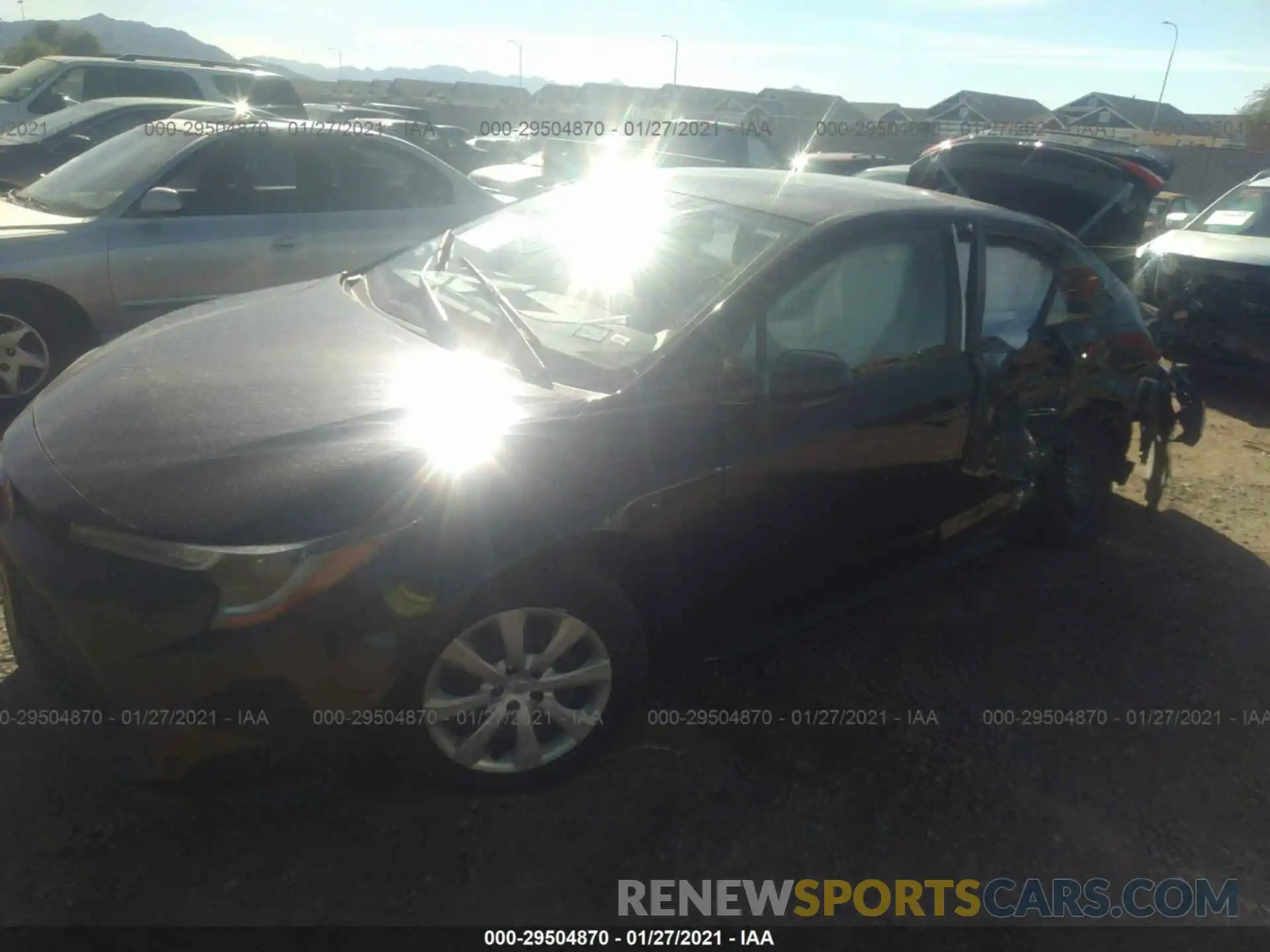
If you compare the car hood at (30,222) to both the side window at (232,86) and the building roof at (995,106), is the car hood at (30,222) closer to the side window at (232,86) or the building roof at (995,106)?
the side window at (232,86)

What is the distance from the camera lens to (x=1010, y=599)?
3.94 metres

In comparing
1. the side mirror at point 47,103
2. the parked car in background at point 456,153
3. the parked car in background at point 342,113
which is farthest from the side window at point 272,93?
the parked car in background at point 456,153

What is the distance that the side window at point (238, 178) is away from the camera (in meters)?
5.48

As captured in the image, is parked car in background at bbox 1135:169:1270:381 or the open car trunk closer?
the open car trunk

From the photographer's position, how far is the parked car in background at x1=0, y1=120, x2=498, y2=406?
496 cm

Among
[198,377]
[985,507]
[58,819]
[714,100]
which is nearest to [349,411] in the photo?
[198,377]

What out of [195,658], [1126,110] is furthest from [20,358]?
[1126,110]

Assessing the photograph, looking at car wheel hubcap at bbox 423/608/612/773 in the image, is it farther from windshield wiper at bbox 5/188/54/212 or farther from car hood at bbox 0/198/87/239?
windshield wiper at bbox 5/188/54/212

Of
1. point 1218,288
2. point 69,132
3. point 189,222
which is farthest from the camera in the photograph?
point 69,132

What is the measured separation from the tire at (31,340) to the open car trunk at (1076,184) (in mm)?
5269

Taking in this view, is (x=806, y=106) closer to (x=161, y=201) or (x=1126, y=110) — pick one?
(x=1126, y=110)

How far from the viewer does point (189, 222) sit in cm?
539

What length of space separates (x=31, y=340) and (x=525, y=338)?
3.55 m

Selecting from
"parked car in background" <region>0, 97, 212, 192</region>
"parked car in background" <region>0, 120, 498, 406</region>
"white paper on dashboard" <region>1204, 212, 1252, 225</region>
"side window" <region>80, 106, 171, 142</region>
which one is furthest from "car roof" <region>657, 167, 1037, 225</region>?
"side window" <region>80, 106, 171, 142</region>
